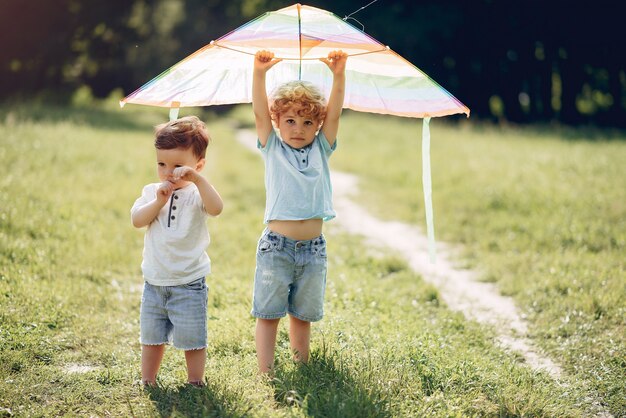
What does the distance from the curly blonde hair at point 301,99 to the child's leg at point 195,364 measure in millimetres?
1579

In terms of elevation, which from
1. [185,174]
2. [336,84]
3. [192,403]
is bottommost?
[192,403]

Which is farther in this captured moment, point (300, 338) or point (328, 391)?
point (300, 338)

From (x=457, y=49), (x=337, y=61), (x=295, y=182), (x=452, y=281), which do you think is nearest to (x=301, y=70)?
(x=337, y=61)

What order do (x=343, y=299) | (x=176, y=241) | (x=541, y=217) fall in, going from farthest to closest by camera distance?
(x=541, y=217) < (x=343, y=299) < (x=176, y=241)

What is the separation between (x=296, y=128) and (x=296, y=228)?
2.06 ft

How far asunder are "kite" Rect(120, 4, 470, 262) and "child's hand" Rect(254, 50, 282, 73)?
42 millimetres

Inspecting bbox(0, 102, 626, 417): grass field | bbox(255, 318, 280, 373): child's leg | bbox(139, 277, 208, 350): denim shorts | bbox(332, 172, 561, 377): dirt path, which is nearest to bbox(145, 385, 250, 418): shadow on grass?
bbox(0, 102, 626, 417): grass field

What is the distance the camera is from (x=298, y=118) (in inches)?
156

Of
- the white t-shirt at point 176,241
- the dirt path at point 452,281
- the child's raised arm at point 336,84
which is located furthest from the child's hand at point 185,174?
Answer: the dirt path at point 452,281

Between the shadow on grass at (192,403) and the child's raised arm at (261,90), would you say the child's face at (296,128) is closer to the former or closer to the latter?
the child's raised arm at (261,90)

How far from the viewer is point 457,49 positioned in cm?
2831

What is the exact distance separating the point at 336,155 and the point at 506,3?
587 inches

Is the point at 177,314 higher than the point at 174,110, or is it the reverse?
the point at 174,110

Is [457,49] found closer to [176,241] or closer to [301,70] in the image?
[301,70]
